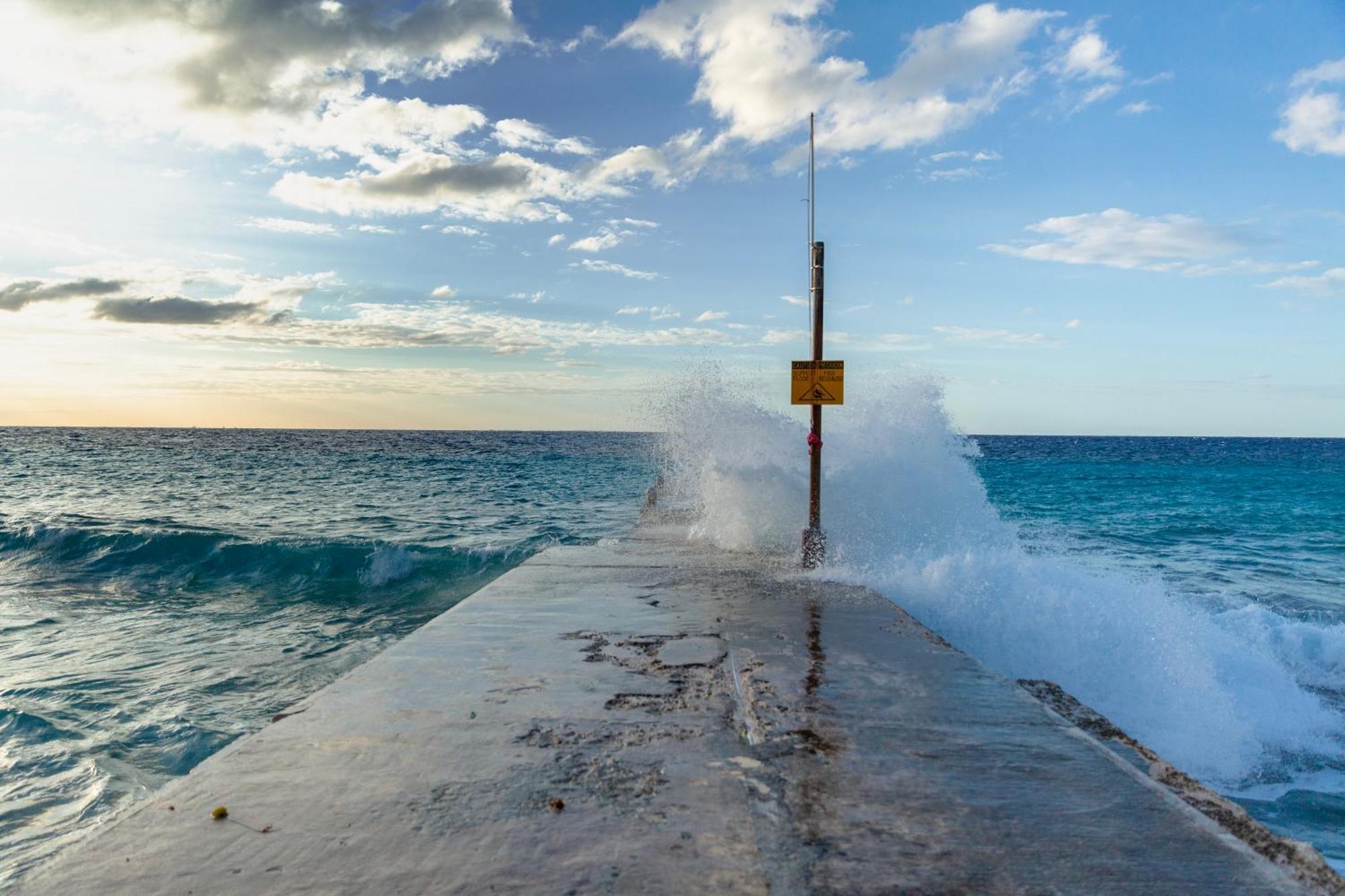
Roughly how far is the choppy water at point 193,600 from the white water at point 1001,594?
4.61 meters

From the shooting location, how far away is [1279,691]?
6.70 m

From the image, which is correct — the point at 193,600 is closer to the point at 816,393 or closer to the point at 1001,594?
the point at 816,393

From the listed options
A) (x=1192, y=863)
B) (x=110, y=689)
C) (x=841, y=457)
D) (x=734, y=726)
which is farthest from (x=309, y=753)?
(x=841, y=457)

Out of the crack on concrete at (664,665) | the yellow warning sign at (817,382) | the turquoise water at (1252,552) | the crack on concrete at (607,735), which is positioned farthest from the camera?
the yellow warning sign at (817,382)

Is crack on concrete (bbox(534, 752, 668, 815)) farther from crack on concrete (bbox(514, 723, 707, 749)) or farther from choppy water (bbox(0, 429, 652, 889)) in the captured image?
choppy water (bbox(0, 429, 652, 889))

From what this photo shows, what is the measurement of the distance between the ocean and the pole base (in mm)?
256

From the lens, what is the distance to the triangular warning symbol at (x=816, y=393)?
8156 mm

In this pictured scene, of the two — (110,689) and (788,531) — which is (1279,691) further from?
(110,689)

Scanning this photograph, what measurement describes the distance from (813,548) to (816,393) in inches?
A: 64.2

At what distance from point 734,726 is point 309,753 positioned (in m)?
1.75

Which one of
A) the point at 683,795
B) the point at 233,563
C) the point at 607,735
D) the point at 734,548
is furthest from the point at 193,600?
the point at 683,795

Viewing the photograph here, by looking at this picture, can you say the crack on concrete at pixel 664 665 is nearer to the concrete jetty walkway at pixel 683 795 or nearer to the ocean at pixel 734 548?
the concrete jetty walkway at pixel 683 795

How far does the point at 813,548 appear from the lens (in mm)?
8469

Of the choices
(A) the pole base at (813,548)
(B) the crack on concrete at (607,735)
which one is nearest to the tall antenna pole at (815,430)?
(A) the pole base at (813,548)
